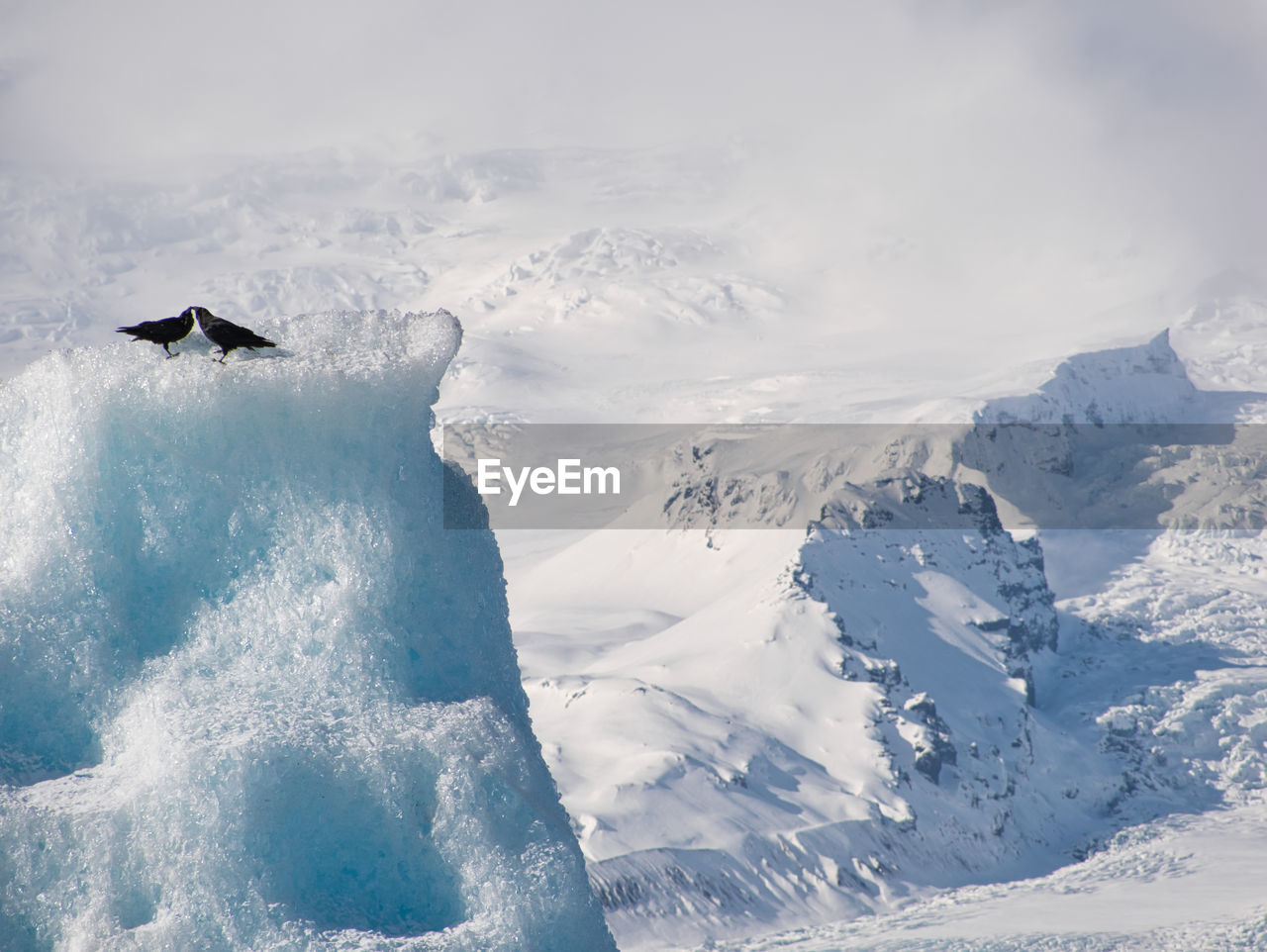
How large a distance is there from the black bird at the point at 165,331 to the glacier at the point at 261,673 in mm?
193

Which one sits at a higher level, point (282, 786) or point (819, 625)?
point (282, 786)

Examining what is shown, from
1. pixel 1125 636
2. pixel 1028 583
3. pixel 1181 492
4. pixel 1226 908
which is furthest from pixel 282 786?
pixel 1181 492

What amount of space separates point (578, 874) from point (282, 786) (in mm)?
2714

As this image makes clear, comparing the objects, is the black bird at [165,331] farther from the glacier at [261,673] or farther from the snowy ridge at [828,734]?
the snowy ridge at [828,734]

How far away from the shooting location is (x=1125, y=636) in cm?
14250

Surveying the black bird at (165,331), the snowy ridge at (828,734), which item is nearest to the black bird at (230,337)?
the black bird at (165,331)

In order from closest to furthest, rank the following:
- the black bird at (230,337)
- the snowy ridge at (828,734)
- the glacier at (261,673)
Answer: the glacier at (261,673), the black bird at (230,337), the snowy ridge at (828,734)

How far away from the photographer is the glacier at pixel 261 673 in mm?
11609

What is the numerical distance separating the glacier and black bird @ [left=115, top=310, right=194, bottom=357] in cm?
19

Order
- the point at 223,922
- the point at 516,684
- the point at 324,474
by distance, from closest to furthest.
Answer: the point at 223,922 < the point at 324,474 < the point at 516,684

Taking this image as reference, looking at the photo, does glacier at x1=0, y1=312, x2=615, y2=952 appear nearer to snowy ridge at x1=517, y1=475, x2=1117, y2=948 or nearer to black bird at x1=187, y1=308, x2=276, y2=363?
black bird at x1=187, y1=308, x2=276, y2=363

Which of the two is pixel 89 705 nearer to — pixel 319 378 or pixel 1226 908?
pixel 319 378

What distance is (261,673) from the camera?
12523 mm

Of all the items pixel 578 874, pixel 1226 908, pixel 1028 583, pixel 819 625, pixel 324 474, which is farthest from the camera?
pixel 1028 583
